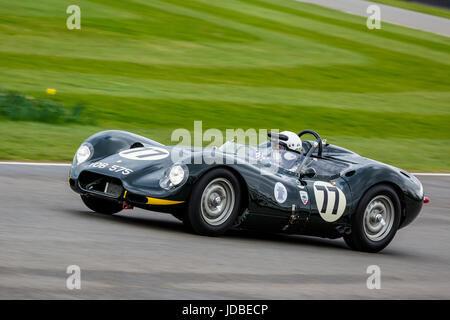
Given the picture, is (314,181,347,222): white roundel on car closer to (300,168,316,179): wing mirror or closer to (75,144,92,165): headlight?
(300,168,316,179): wing mirror

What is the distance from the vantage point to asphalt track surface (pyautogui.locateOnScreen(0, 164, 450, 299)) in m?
5.79

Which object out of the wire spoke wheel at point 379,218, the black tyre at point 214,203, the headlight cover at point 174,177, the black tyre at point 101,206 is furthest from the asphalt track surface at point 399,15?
the headlight cover at point 174,177

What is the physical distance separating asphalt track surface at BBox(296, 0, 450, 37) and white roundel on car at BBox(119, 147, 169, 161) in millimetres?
28093

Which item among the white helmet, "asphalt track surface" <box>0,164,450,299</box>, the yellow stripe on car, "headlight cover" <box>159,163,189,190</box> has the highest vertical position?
the white helmet

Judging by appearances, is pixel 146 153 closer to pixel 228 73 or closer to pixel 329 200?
Result: pixel 329 200

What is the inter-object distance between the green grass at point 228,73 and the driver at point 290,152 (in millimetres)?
5249

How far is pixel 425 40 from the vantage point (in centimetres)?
3347

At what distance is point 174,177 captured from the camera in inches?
304

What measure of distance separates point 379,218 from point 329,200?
675 millimetres

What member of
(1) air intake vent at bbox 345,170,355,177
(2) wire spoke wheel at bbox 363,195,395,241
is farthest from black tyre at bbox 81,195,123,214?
(2) wire spoke wheel at bbox 363,195,395,241

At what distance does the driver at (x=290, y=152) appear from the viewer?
348 inches

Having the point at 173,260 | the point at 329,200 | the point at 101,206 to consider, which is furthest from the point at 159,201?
the point at 329,200
